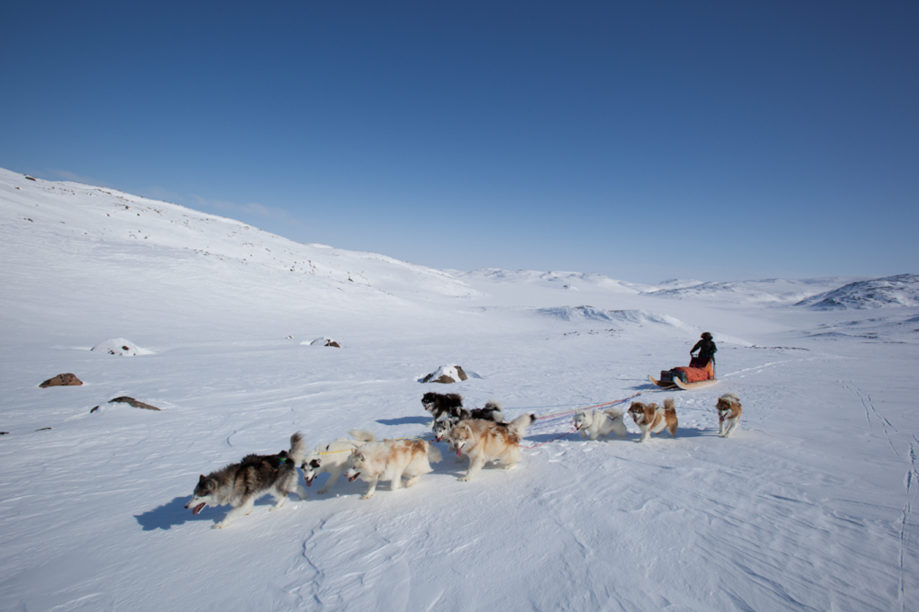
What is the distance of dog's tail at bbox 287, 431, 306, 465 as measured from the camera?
4098mm

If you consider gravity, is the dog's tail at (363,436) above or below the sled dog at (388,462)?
above

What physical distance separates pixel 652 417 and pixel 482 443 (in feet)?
9.99

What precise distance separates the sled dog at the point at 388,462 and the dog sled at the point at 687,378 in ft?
29.2

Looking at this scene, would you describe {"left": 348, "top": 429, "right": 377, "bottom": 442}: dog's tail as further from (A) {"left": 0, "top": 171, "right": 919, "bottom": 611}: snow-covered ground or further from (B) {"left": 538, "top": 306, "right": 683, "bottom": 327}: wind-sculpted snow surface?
(B) {"left": 538, "top": 306, "right": 683, "bottom": 327}: wind-sculpted snow surface

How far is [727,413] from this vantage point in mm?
6059

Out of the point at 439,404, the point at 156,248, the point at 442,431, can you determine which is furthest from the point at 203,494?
the point at 156,248

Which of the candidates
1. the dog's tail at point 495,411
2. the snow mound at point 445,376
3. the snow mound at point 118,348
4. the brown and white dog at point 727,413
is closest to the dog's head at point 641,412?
the brown and white dog at point 727,413

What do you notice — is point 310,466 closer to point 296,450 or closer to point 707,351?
point 296,450

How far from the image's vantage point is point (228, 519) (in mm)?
3701

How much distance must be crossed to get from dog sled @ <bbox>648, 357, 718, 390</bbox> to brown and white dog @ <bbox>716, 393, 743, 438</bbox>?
4455 millimetres

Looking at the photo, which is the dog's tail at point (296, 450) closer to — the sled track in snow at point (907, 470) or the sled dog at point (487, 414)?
the sled dog at point (487, 414)

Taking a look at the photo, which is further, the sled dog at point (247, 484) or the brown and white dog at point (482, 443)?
the brown and white dog at point (482, 443)

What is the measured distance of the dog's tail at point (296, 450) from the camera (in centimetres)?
410

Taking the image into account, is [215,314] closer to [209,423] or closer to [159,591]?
[209,423]
